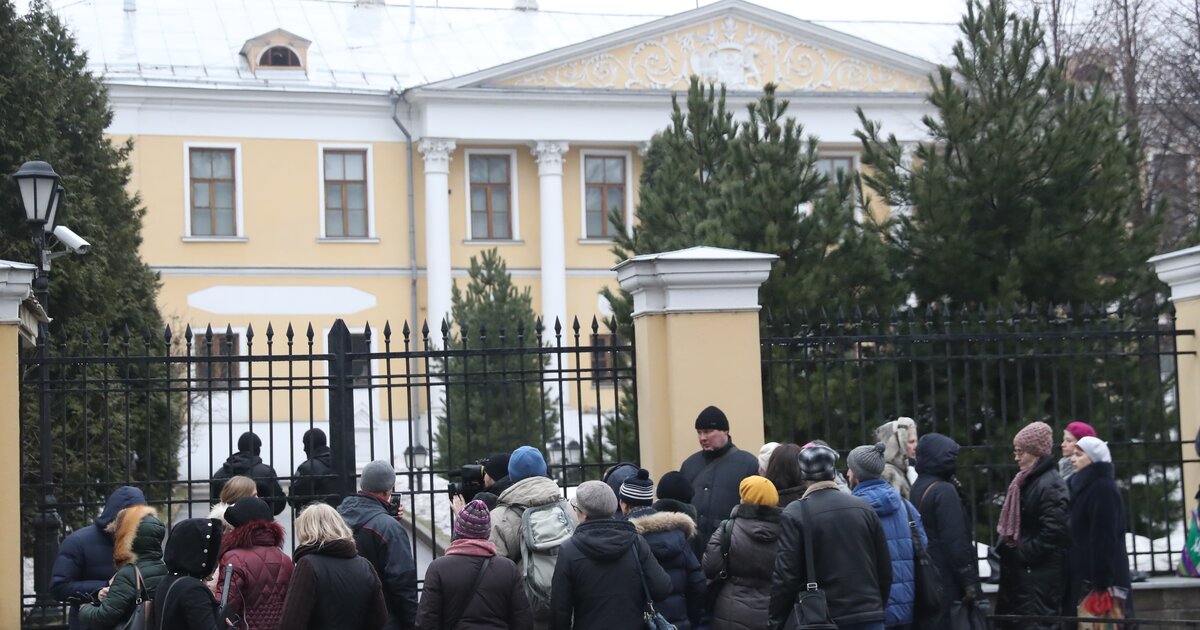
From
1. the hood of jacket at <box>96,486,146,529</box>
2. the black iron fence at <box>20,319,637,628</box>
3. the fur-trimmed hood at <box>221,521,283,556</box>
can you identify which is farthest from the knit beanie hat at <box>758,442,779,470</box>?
the hood of jacket at <box>96,486,146,529</box>

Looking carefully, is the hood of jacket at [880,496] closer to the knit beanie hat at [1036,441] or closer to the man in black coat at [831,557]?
the man in black coat at [831,557]

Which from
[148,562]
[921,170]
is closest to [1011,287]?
[921,170]

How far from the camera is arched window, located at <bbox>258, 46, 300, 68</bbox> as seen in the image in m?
32.0

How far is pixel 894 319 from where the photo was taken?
986 cm

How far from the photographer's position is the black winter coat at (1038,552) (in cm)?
806

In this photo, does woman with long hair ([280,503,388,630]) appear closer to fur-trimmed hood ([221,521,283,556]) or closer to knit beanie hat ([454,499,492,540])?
fur-trimmed hood ([221,521,283,556])

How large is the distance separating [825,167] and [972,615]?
26.0 meters

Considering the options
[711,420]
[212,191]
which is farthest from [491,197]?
[711,420]

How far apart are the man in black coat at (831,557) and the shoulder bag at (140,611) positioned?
2.60 metres

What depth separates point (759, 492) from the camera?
23.2ft

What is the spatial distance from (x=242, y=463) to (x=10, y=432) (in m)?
1.31

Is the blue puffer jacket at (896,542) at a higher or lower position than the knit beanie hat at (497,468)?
lower

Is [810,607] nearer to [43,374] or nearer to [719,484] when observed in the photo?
[719,484]

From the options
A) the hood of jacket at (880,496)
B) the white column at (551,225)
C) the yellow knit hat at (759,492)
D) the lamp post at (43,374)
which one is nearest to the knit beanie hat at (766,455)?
the yellow knit hat at (759,492)
